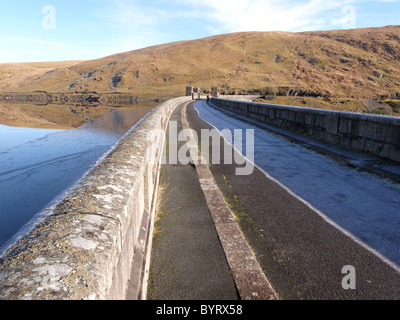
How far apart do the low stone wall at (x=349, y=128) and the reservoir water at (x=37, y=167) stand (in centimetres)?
631

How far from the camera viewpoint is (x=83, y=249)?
1493 millimetres

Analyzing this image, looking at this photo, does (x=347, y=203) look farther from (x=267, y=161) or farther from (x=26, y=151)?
(x=26, y=151)

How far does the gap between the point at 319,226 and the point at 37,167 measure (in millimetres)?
8921

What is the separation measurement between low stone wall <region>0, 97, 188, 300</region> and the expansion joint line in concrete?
0.92 meters

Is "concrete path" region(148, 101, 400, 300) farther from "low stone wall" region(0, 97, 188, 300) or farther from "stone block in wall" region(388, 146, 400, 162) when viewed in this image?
"stone block in wall" region(388, 146, 400, 162)

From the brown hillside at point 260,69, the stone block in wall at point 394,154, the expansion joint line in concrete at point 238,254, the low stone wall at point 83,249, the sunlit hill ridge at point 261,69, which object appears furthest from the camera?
the brown hillside at point 260,69

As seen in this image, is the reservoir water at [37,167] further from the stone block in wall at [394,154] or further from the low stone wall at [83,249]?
the stone block in wall at [394,154]

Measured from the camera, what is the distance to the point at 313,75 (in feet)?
315

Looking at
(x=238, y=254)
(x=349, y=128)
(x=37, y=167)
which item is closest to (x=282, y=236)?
(x=238, y=254)

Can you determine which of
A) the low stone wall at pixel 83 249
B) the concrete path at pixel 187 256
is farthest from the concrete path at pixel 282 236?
the low stone wall at pixel 83 249

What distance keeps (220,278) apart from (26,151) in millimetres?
11834

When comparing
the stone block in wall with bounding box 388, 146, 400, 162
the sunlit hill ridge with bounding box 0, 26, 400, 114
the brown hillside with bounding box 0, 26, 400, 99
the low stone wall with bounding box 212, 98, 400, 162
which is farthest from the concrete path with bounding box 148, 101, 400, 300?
the brown hillside with bounding box 0, 26, 400, 99

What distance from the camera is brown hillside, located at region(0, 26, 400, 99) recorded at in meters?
87.6

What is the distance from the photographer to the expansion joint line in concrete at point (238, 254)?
8.16 ft
